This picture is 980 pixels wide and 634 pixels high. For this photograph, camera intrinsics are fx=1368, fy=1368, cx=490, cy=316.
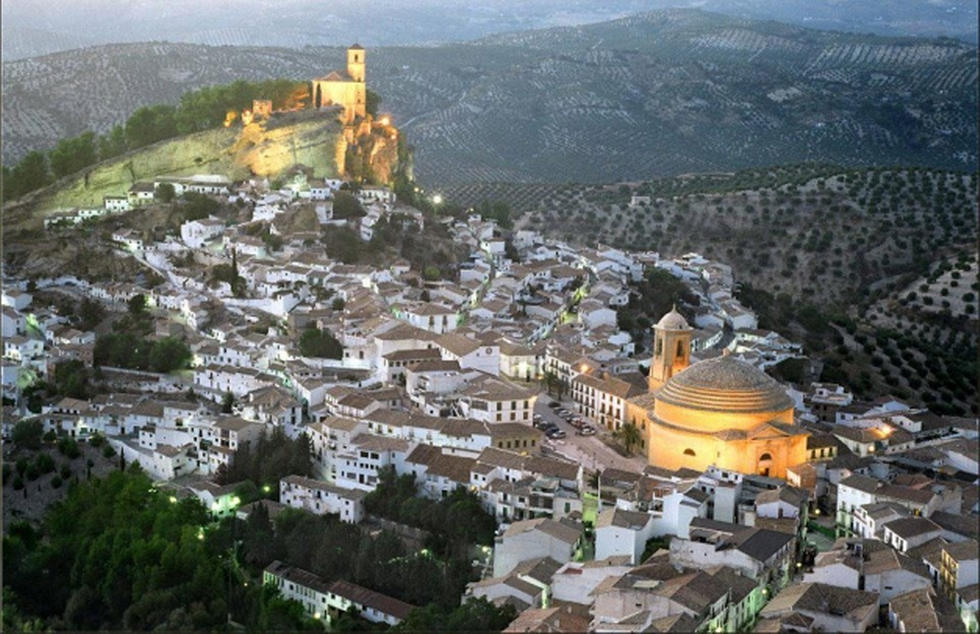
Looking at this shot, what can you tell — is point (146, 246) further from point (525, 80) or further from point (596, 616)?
point (525, 80)

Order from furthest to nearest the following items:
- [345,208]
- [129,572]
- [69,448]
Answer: [345,208] < [69,448] < [129,572]

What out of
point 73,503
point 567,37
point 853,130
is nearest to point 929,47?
point 853,130

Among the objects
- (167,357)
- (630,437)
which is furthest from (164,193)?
(630,437)

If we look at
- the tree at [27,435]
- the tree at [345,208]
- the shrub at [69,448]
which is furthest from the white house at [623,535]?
the tree at [345,208]

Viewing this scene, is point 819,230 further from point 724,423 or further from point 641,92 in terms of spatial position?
point 724,423

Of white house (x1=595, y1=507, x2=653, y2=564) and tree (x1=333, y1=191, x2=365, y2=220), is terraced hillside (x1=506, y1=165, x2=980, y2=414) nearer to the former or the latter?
tree (x1=333, y1=191, x2=365, y2=220)

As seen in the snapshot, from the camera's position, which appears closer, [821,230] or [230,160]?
[230,160]
